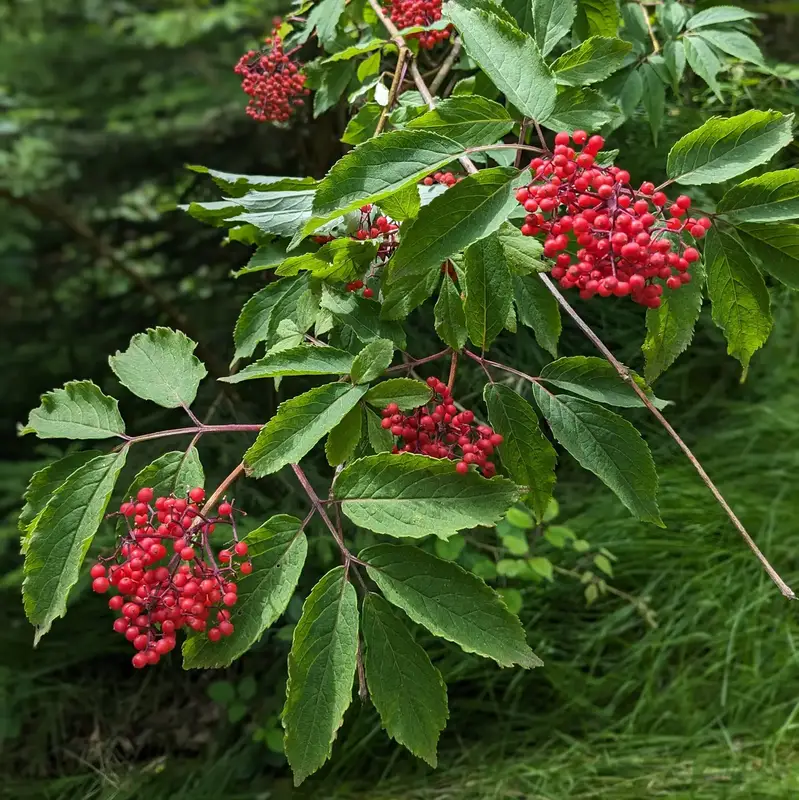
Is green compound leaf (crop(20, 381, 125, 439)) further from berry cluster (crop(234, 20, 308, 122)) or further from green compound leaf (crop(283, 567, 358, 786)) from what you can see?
berry cluster (crop(234, 20, 308, 122))

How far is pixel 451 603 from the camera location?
625 millimetres

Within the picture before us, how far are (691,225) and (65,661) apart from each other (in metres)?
2.08

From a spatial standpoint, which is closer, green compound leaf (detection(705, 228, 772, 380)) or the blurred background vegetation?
green compound leaf (detection(705, 228, 772, 380))

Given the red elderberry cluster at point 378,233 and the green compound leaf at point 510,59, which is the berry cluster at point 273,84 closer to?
the red elderberry cluster at point 378,233

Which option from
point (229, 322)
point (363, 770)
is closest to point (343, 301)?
point (229, 322)

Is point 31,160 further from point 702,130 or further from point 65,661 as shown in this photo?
point 702,130

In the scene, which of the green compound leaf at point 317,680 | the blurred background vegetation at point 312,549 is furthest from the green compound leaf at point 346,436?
the blurred background vegetation at point 312,549

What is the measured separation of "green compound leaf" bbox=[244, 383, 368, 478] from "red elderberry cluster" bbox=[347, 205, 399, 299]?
168 millimetres

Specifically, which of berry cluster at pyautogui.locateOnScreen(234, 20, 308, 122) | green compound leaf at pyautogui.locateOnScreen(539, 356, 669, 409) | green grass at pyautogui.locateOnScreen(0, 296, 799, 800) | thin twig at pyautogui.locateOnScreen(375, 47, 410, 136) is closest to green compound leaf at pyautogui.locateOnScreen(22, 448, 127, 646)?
green compound leaf at pyautogui.locateOnScreen(539, 356, 669, 409)

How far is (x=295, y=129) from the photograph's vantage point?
205 cm

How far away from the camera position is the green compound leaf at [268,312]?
859mm

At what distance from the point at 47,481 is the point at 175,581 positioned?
8.3 inches

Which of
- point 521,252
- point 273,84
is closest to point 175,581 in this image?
point 521,252

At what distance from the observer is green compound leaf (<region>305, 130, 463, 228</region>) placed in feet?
1.81
